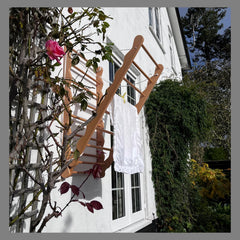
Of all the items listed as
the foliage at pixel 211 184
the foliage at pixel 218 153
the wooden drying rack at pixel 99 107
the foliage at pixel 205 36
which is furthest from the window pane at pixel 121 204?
the foliage at pixel 205 36

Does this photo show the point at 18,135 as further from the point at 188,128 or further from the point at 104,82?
the point at 188,128

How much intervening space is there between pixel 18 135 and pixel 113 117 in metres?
0.92

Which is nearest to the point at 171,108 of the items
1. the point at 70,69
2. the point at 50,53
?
the point at 70,69

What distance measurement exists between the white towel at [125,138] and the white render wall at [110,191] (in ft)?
1.03

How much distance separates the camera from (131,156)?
204 centimetres

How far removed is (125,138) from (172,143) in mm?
1625

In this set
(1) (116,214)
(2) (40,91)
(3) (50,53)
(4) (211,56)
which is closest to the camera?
(3) (50,53)

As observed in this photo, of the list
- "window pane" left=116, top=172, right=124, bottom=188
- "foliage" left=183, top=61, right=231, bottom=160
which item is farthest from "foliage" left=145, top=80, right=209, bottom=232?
"foliage" left=183, top=61, right=231, bottom=160

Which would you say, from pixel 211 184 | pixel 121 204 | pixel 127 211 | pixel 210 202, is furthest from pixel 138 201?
pixel 211 184

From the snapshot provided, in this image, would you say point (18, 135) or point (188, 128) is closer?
point (18, 135)

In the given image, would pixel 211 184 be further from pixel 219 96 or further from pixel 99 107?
pixel 99 107

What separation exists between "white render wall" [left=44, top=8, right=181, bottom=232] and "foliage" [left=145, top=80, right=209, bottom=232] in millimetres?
154

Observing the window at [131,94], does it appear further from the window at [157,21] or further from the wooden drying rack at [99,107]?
the window at [157,21]

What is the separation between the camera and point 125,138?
200 centimetres
